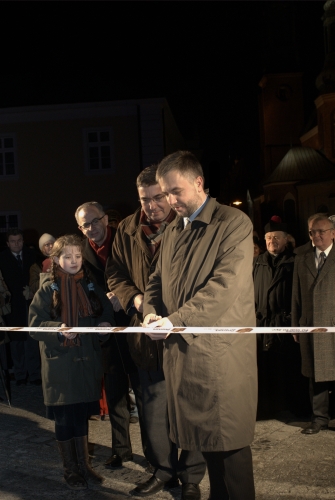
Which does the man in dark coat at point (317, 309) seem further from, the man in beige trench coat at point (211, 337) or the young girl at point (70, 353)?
the man in beige trench coat at point (211, 337)

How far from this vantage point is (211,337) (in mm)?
3949

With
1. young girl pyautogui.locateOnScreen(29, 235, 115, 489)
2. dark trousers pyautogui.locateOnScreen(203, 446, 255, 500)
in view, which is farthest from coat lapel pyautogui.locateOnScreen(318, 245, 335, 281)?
dark trousers pyautogui.locateOnScreen(203, 446, 255, 500)

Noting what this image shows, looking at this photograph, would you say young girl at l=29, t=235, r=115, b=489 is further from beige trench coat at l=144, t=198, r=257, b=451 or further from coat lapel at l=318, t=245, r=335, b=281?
coat lapel at l=318, t=245, r=335, b=281

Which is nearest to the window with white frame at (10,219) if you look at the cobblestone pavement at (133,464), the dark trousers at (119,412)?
the cobblestone pavement at (133,464)

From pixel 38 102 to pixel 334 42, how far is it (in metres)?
33.5

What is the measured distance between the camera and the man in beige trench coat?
3.93 meters

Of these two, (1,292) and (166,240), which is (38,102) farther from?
(166,240)

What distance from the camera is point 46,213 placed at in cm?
2827

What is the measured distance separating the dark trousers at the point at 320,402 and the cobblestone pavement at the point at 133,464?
0.44 ft

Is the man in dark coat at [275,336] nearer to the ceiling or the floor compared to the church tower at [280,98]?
nearer to the floor

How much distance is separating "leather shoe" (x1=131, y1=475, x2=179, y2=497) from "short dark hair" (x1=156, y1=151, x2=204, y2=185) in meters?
2.32

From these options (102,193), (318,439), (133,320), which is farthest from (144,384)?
(102,193)

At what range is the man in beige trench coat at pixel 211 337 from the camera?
3.93 m

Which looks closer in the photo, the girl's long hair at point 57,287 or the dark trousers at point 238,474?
the dark trousers at point 238,474
